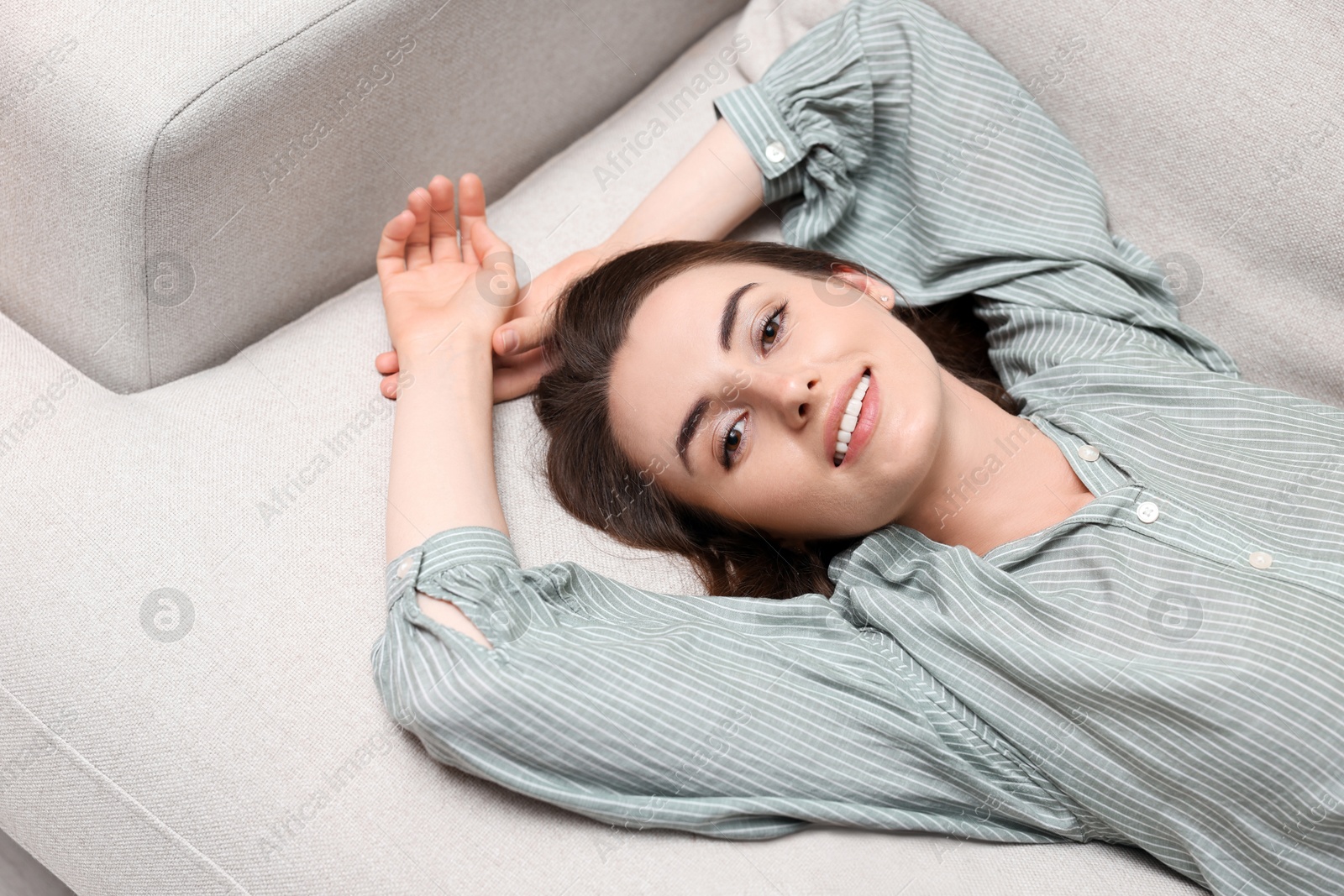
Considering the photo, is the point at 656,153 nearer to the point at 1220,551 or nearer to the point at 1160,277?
the point at 1160,277

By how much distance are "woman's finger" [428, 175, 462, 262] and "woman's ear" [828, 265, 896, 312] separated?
540 millimetres

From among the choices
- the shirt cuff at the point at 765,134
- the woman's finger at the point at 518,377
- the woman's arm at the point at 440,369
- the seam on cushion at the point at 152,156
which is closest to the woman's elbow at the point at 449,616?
the woman's arm at the point at 440,369

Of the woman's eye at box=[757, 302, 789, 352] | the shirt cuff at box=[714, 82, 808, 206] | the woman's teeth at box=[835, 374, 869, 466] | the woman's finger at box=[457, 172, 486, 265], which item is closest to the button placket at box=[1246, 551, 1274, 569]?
the woman's teeth at box=[835, 374, 869, 466]

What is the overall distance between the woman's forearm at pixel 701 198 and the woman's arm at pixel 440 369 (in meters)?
0.20

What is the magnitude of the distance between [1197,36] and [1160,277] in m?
0.32

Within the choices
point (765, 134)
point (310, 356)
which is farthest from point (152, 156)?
point (765, 134)

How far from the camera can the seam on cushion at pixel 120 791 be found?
97cm

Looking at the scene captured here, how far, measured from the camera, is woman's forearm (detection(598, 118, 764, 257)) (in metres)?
1.41

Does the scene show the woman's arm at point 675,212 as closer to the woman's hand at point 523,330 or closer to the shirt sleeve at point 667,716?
the woman's hand at point 523,330

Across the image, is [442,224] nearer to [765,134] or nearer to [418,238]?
[418,238]

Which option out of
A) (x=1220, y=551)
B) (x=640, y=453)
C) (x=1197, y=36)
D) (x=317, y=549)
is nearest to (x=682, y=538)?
(x=640, y=453)

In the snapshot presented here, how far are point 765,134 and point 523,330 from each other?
47cm

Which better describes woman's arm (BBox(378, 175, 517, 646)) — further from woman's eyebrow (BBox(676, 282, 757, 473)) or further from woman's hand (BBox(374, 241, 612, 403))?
woman's eyebrow (BBox(676, 282, 757, 473))

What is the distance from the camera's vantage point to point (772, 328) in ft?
3.82
